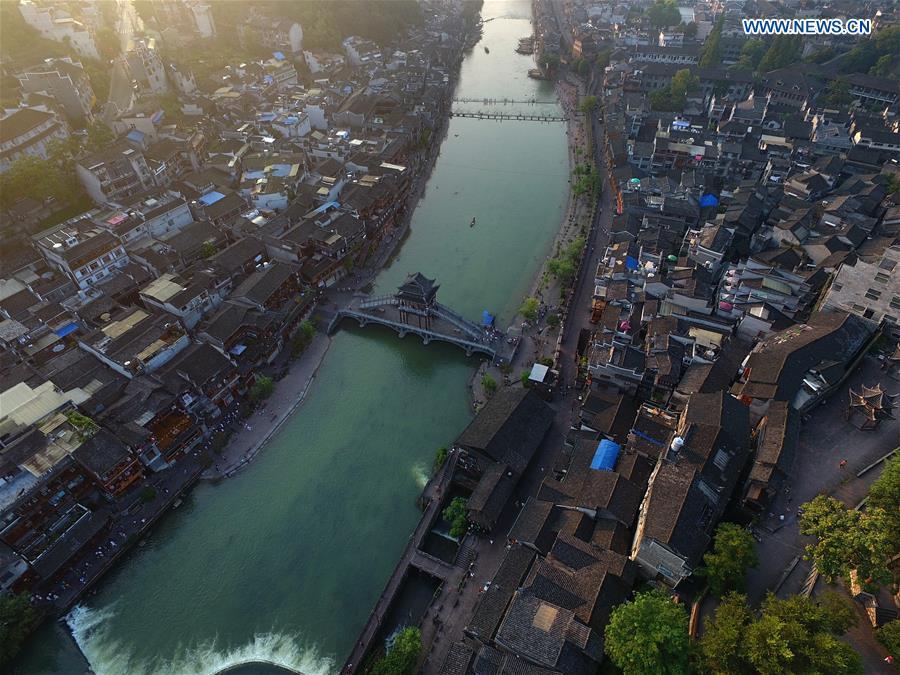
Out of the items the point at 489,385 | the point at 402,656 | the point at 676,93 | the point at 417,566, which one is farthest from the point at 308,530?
→ the point at 676,93

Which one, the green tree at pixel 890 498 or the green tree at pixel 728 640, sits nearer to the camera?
the green tree at pixel 728 640

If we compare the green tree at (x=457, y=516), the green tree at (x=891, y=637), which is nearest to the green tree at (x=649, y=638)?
the green tree at (x=891, y=637)

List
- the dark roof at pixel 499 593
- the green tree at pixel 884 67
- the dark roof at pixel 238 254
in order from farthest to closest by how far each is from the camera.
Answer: the green tree at pixel 884 67, the dark roof at pixel 238 254, the dark roof at pixel 499 593

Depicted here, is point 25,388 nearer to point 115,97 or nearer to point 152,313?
point 152,313

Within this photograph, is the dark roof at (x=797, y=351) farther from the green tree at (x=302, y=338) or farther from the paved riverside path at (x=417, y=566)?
the green tree at (x=302, y=338)

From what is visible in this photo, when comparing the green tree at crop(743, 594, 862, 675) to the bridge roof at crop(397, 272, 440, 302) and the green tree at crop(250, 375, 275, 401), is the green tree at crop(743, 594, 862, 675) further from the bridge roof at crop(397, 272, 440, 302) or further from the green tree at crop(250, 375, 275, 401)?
the green tree at crop(250, 375, 275, 401)

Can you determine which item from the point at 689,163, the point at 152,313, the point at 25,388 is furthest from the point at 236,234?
the point at 689,163

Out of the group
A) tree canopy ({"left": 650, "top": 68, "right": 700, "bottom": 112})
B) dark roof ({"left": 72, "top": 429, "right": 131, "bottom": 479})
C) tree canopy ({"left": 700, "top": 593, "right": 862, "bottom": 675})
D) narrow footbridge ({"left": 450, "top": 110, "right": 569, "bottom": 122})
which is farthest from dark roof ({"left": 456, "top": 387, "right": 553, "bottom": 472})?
narrow footbridge ({"left": 450, "top": 110, "right": 569, "bottom": 122})

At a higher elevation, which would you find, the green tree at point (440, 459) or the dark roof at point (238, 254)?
the dark roof at point (238, 254)
